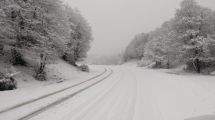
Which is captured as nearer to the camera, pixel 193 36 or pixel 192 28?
pixel 193 36

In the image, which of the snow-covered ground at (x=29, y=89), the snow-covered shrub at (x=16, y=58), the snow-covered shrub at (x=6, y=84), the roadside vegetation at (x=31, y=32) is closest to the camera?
the snow-covered ground at (x=29, y=89)

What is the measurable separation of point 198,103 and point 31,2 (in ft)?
49.9

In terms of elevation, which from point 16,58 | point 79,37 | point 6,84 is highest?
point 79,37

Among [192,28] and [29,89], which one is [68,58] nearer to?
[192,28]

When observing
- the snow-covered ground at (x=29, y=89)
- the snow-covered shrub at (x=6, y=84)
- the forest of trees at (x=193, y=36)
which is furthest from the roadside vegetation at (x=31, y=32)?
the forest of trees at (x=193, y=36)

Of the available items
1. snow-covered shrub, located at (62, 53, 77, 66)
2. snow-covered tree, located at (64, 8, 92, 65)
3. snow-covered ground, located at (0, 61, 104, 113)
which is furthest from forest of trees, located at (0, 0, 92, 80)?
snow-covered tree, located at (64, 8, 92, 65)

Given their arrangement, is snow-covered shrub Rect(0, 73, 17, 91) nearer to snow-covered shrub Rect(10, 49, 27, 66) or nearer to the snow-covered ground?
the snow-covered ground

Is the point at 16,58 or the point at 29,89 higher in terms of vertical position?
the point at 16,58

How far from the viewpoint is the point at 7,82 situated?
37.5 feet

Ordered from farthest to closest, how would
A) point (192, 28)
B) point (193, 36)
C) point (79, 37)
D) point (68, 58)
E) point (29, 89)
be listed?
1. point (79, 37)
2. point (68, 58)
3. point (192, 28)
4. point (193, 36)
5. point (29, 89)

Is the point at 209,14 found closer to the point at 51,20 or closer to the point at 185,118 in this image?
the point at 51,20

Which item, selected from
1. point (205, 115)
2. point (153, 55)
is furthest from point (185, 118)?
point (153, 55)

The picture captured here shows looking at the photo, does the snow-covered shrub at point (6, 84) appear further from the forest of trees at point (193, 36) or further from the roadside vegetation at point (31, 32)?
the forest of trees at point (193, 36)

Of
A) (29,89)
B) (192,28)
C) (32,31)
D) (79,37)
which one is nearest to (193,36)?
(192,28)
